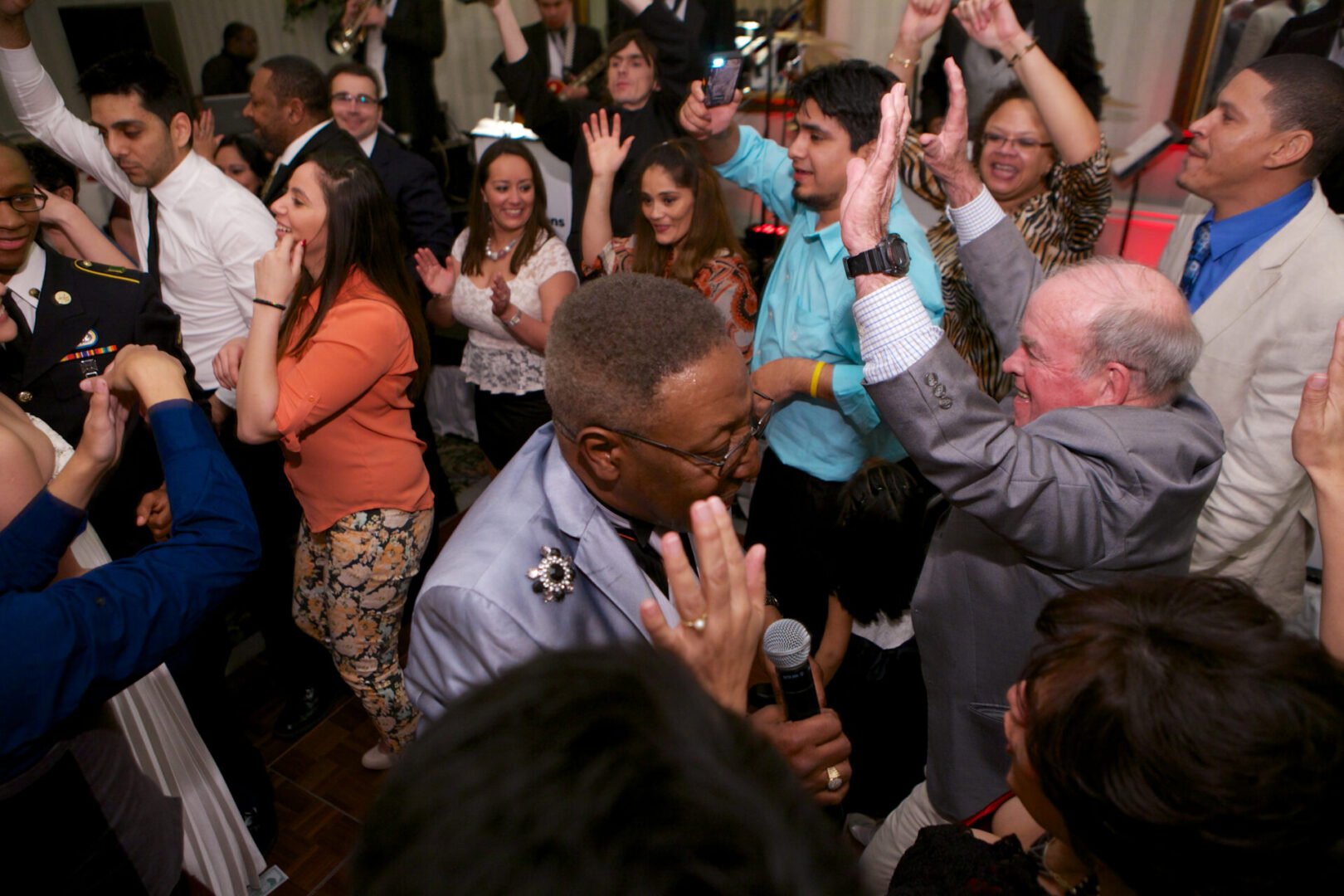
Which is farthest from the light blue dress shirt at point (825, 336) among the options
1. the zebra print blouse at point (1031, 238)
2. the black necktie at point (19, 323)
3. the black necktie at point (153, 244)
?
the black necktie at point (153, 244)

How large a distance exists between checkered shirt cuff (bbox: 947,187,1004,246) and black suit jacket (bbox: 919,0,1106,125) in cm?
213

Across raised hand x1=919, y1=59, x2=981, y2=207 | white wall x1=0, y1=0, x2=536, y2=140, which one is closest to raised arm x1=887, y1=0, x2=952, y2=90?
raised hand x1=919, y1=59, x2=981, y2=207

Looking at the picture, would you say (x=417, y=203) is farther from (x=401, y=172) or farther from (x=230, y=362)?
(x=230, y=362)

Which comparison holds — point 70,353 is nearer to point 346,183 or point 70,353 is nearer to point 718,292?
point 346,183

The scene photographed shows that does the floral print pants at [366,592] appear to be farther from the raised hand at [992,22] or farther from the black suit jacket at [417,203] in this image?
the raised hand at [992,22]

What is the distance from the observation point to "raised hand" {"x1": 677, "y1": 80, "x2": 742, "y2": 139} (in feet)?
7.93

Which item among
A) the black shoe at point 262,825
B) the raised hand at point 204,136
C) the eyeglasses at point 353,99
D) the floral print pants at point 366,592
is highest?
the eyeglasses at point 353,99

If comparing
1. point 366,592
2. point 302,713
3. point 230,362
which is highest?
point 230,362

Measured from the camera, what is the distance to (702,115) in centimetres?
244

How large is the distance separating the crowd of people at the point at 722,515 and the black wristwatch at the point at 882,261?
0.01 metres

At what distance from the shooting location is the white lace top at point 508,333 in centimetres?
286

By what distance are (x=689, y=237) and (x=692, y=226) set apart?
4cm

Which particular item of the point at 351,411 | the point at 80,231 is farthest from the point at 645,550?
the point at 80,231

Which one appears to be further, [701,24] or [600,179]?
[701,24]
